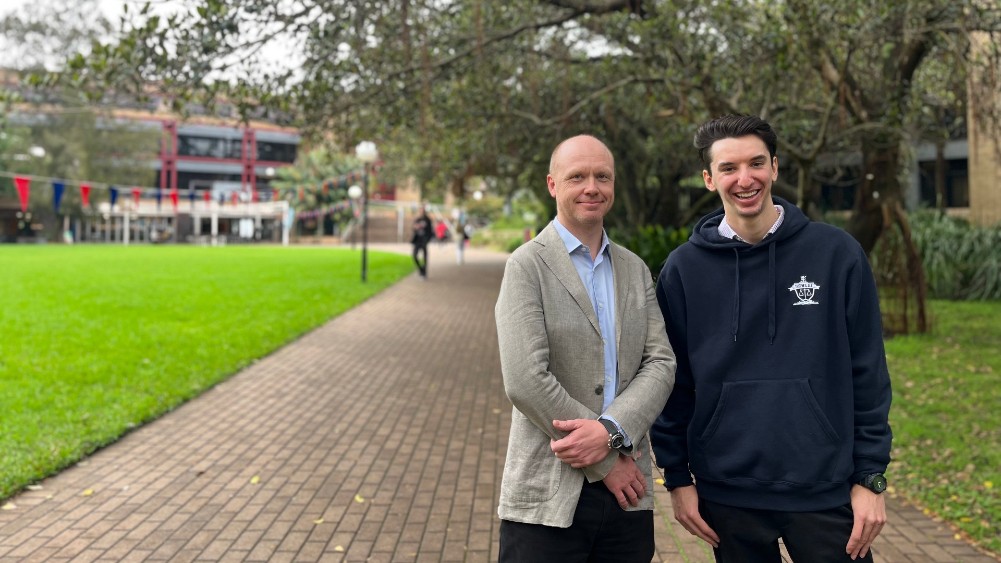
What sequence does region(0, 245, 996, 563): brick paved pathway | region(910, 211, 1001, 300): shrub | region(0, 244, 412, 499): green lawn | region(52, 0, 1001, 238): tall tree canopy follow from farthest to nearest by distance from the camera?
region(910, 211, 1001, 300): shrub < region(52, 0, 1001, 238): tall tree canopy < region(0, 244, 412, 499): green lawn < region(0, 245, 996, 563): brick paved pathway

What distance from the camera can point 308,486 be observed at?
201 inches

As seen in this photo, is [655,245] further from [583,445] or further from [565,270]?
[583,445]

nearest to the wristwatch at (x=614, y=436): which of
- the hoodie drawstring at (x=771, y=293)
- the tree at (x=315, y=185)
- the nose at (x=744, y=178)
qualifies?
the hoodie drawstring at (x=771, y=293)

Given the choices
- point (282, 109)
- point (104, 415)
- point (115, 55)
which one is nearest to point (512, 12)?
point (282, 109)

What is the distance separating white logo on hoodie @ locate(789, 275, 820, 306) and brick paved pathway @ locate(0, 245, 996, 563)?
2.31 meters

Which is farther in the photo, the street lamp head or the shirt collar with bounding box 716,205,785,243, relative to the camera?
the street lamp head

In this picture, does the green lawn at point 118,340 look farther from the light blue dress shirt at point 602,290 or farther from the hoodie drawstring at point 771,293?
the hoodie drawstring at point 771,293

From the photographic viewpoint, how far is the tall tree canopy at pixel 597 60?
7957mm

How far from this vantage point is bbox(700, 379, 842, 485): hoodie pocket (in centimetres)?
208

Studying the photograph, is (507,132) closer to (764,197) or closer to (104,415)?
(104,415)

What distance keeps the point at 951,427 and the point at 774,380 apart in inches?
211

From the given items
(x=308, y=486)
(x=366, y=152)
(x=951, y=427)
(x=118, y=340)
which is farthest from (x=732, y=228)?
(x=366, y=152)

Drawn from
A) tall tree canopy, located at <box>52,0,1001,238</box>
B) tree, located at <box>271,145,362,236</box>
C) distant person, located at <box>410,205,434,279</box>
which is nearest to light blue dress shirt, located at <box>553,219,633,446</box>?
tall tree canopy, located at <box>52,0,1001,238</box>

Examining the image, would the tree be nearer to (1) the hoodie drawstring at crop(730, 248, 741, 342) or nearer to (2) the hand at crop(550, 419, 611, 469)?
(1) the hoodie drawstring at crop(730, 248, 741, 342)
